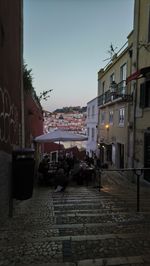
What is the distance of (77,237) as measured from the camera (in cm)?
389

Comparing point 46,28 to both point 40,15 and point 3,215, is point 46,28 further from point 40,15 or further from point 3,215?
point 3,215

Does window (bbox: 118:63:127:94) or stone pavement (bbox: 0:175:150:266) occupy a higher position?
window (bbox: 118:63:127:94)

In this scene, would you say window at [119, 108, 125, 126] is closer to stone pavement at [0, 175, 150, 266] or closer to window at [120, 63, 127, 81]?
window at [120, 63, 127, 81]

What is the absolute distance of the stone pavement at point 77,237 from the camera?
3139 millimetres

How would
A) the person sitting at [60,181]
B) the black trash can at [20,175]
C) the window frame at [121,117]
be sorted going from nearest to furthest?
1. the black trash can at [20,175]
2. the person sitting at [60,181]
3. the window frame at [121,117]

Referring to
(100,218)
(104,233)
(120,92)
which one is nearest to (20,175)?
(100,218)

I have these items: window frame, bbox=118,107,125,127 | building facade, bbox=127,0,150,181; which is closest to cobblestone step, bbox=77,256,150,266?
building facade, bbox=127,0,150,181

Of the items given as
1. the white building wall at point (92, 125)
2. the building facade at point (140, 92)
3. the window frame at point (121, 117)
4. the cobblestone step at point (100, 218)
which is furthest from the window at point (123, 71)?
the cobblestone step at point (100, 218)

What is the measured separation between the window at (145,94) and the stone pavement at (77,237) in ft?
25.7

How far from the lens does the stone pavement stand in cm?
314

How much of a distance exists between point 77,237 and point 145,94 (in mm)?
10076

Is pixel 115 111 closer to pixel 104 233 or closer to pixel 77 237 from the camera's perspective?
pixel 104 233

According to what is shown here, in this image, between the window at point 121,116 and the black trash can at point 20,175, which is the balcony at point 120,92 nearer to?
the window at point 121,116

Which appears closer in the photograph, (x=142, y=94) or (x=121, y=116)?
(x=142, y=94)
